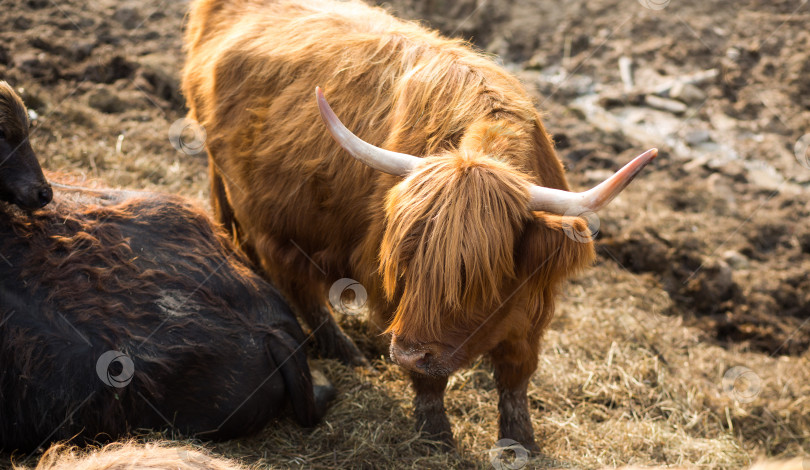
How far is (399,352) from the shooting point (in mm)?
2764

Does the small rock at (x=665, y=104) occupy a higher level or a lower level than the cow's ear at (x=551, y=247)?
lower

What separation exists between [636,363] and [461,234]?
90.4 inches

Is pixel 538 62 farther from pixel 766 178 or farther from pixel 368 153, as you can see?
pixel 368 153

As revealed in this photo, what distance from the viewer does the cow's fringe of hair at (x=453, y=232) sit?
264 cm

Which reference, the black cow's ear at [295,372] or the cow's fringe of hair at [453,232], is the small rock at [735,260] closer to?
the cow's fringe of hair at [453,232]

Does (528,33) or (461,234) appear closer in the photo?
(461,234)

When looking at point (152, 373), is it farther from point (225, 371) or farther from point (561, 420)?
point (561, 420)

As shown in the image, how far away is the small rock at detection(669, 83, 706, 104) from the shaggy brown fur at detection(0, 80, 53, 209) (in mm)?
5735

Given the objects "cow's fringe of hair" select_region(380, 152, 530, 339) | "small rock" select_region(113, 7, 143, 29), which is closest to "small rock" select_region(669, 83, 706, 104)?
"cow's fringe of hair" select_region(380, 152, 530, 339)

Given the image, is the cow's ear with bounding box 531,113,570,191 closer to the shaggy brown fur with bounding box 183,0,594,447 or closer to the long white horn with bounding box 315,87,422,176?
the shaggy brown fur with bounding box 183,0,594,447

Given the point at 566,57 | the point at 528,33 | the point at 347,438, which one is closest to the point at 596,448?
the point at 347,438

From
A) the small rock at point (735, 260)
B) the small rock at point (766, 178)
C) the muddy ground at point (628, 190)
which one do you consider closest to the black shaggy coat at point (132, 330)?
the muddy ground at point (628, 190)

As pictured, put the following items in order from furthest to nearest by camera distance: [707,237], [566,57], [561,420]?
[566,57] < [707,237] < [561,420]

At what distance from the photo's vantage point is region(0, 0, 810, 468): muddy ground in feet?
12.8
